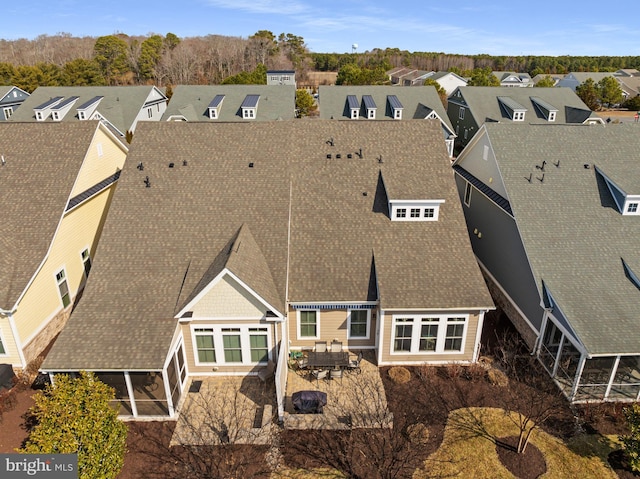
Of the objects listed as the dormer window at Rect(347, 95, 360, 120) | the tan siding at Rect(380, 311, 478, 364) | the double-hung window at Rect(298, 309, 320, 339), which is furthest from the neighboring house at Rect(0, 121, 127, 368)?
the dormer window at Rect(347, 95, 360, 120)

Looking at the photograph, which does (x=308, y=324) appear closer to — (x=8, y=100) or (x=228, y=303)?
(x=228, y=303)

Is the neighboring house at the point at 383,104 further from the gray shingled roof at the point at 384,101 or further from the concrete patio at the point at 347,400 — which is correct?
the concrete patio at the point at 347,400

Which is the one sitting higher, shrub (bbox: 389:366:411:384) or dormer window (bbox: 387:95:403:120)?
dormer window (bbox: 387:95:403:120)

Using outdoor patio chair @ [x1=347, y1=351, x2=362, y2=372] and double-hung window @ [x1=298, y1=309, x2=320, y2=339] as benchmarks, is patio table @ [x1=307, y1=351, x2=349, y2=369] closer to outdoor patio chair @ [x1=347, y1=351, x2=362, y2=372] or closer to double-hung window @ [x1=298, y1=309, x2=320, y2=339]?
outdoor patio chair @ [x1=347, y1=351, x2=362, y2=372]

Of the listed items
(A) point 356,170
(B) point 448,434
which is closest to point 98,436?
(B) point 448,434

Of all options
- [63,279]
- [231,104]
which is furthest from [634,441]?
[231,104]

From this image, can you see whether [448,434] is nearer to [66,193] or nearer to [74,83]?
[66,193]

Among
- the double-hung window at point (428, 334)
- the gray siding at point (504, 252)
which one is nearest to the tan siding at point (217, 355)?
the double-hung window at point (428, 334)
